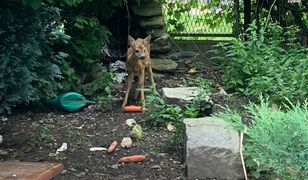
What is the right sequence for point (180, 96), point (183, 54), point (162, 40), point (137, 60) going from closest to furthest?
1. point (180, 96)
2. point (137, 60)
3. point (162, 40)
4. point (183, 54)

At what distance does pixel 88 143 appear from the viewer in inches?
212

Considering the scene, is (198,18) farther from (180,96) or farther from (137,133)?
(137,133)

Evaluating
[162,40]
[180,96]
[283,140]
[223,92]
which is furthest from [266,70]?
[283,140]

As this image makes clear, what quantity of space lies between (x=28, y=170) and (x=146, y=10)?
4.44 m

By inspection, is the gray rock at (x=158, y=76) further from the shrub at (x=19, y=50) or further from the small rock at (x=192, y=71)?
the shrub at (x=19, y=50)

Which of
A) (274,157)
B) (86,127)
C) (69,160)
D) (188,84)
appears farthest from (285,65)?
(274,157)

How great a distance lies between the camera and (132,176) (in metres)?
4.59

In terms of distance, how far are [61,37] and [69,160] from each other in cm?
192

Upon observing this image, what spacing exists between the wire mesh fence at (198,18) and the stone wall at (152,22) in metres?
0.75

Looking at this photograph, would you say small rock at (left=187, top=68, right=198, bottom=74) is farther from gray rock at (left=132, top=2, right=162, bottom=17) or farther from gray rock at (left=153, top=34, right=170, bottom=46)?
gray rock at (left=132, top=2, right=162, bottom=17)

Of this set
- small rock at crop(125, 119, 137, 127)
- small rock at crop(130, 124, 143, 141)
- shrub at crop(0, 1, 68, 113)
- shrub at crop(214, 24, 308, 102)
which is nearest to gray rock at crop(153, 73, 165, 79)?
shrub at crop(214, 24, 308, 102)

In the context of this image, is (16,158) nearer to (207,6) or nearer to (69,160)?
(69,160)

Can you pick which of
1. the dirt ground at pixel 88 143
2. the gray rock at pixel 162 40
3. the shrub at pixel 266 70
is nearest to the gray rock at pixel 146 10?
the gray rock at pixel 162 40

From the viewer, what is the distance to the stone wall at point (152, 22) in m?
8.48
